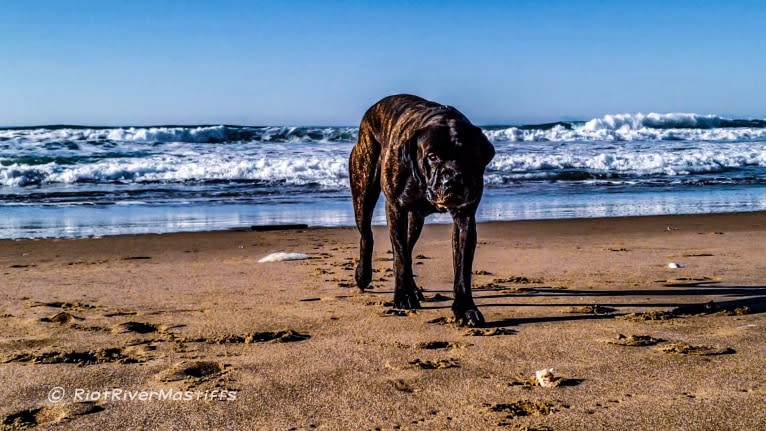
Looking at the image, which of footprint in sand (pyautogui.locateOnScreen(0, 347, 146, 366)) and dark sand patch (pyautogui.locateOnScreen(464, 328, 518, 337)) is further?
dark sand patch (pyautogui.locateOnScreen(464, 328, 518, 337))

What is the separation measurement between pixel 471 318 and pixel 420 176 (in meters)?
1.05

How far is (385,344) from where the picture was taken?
4754mm

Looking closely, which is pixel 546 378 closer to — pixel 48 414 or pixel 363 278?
pixel 48 414

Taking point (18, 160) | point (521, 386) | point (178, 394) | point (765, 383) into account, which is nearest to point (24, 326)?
point (178, 394)

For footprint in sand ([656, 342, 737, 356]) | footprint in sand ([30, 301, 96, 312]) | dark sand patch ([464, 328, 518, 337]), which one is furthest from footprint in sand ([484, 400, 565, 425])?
footprint in sand ([30, 301, 96, 312])

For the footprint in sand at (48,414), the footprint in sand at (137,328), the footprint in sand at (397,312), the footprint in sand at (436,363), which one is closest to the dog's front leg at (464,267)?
the footprint in sand at (397,312)

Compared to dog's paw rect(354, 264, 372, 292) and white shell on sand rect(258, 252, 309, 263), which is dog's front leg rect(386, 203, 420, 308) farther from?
white shell on sand rect(258, 252, 309, 263)

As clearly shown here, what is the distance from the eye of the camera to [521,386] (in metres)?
3.78

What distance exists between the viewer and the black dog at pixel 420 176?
5078 mm

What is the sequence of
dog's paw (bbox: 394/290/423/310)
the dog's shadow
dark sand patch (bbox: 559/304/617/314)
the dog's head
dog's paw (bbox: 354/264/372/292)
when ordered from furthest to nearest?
dog's paw (bbox: 354/264/372/292), dog's paw (bbox: 394/290/423/310), dark sand patch (bbox: 559/304/617/314), the dog's shadow, the dog's head

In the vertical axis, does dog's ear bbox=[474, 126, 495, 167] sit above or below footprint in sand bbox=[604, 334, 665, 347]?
above

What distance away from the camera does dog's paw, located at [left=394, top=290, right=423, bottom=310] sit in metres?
5.98

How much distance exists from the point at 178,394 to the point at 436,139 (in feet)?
7.82

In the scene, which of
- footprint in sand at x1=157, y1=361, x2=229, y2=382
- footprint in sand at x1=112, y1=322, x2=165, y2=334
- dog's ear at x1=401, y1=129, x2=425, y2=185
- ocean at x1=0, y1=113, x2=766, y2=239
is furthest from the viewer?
ocean at x1=0, y1=113, x2=766, y2=239
